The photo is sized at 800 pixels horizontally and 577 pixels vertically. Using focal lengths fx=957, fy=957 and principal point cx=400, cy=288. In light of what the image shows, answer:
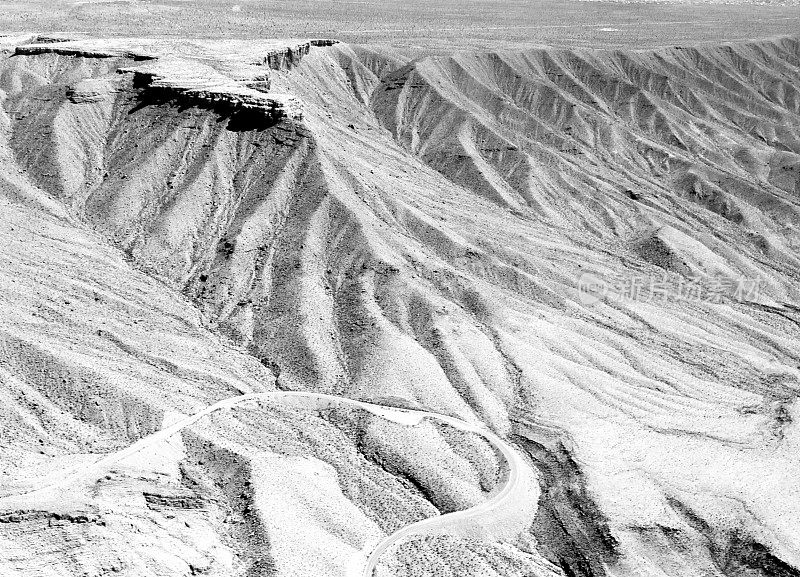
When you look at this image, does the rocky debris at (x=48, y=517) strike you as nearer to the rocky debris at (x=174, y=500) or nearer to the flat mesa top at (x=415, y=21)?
the rocky debris at (x=174, y=500)

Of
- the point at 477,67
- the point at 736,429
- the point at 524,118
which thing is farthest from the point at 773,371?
the point at 477,67

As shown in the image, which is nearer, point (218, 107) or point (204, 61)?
point (218, 107)

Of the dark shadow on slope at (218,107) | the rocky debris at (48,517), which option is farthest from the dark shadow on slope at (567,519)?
the dark shadow on slope at (218,107)

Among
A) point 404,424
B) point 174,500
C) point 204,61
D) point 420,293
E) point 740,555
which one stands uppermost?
point 204,61

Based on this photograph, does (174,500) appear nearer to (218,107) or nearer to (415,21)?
(218,107)

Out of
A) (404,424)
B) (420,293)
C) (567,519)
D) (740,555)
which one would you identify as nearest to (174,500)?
(404,424)

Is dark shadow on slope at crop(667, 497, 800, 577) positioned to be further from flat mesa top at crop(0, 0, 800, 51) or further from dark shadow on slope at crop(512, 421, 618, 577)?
flat mesa top at crop(0, 0, 800, 51)

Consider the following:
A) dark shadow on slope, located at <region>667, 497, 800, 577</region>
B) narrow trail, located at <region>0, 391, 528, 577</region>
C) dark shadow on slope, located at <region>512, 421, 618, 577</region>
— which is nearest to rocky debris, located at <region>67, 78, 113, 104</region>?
narrow trail, located at <region>0, 391, 528, 577</region>

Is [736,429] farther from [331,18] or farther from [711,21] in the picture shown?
[711,21]
